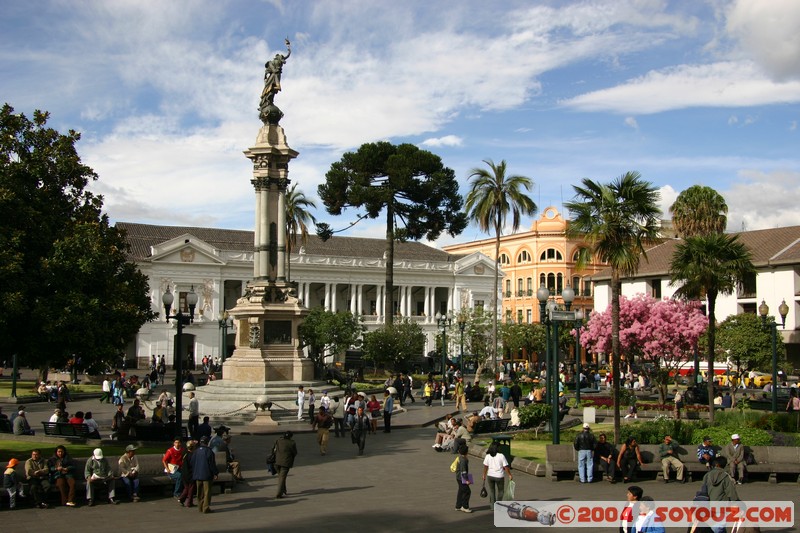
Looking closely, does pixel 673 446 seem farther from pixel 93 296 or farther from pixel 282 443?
pixel 93 296

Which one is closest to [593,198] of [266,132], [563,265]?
[266,132]

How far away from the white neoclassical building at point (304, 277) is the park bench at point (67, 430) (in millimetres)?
44677

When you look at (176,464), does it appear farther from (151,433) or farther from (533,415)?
(533,415)

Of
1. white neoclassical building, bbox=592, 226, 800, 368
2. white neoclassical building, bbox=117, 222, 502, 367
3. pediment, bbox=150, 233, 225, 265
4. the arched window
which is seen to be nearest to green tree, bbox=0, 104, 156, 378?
white neoclassical building, bbox=592, 226, 800, 368

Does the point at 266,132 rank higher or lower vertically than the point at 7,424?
higher

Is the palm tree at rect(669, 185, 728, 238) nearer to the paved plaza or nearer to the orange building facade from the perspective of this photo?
the paved plaza

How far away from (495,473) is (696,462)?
259 inches

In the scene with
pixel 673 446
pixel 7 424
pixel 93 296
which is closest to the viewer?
pixel 673 446

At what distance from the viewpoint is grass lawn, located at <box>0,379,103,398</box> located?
4066 cm

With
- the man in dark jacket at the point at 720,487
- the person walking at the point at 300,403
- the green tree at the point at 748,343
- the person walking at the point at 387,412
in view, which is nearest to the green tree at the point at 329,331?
the green tree at the point at 748,343

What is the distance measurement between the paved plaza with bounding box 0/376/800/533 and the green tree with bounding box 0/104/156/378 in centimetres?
336

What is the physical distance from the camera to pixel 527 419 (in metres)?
27.0

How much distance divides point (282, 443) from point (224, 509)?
5.82ft

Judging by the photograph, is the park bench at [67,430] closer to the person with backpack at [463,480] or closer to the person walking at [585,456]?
the person with backpack at [463,480]
